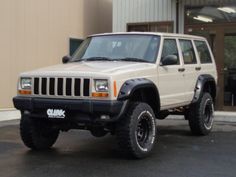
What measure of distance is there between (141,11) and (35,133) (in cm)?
840

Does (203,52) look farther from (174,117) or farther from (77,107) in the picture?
(77,107)

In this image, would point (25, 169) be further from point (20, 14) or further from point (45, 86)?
point (20, 14)

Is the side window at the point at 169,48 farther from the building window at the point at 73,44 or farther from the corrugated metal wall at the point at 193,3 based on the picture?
the building window at the point at 73,44

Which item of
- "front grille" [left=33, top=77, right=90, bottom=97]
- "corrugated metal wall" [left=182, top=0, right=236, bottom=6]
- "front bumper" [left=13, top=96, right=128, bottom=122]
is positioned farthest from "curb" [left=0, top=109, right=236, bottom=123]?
"front grille" [left=33, top=77, right=90, bottom=97]

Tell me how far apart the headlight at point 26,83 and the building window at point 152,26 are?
8.24 metres

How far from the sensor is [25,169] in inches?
284

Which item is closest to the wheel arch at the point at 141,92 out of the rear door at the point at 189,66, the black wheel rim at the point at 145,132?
the black wheel rim at the point at 145,132

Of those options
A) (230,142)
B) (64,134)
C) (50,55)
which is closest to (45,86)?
(64,134)

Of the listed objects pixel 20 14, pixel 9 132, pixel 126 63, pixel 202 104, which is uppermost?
pixel 20 14

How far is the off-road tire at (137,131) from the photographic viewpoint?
770 cm

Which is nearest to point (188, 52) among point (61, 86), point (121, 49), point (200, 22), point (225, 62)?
point (121, 49)

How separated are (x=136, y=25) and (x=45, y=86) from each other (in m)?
8.71

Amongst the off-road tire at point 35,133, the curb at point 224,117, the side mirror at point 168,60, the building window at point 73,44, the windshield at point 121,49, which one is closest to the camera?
the off-road tire at point 35,133

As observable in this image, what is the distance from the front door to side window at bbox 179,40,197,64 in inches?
184
